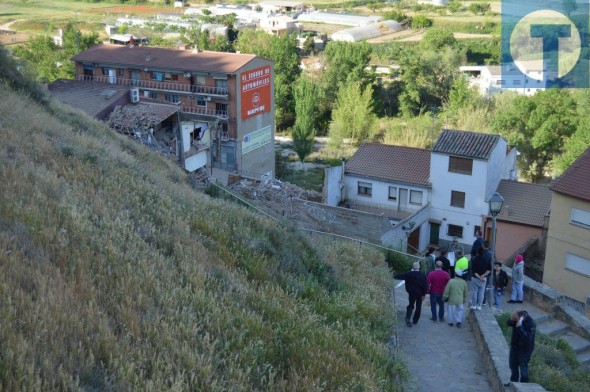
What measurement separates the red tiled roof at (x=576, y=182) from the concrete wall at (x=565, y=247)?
297 mm

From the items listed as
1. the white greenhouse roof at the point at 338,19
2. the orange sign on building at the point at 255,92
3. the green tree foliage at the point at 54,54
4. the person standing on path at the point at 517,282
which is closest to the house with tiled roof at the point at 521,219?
the person standing on path at the point at 517,282

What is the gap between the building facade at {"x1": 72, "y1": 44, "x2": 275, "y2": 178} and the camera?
45500 millimetres

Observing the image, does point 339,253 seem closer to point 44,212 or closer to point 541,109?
point 44,212

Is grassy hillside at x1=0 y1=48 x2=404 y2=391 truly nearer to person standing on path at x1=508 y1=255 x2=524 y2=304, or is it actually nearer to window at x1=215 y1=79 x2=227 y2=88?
person standing on path at x1=508 y1=255 x2=524 y2=304

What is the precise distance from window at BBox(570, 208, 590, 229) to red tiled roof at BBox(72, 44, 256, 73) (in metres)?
26.7

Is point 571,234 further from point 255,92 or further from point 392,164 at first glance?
point 255,92

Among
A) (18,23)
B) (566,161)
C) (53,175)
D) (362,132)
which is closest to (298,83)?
(362,132)

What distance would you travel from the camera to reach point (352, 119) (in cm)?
5806

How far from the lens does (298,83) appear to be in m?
62.5

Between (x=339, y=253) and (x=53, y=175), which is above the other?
(x=53, y=175)

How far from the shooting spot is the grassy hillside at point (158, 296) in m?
6.24

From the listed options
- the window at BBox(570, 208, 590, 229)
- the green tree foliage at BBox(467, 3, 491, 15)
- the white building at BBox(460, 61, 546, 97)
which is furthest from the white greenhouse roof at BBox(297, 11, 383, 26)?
the window at BBox(570, 208, 590, 229)

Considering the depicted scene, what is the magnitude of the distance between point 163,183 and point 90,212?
4862 mm

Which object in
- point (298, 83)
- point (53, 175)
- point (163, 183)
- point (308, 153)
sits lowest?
point (308, 153)
